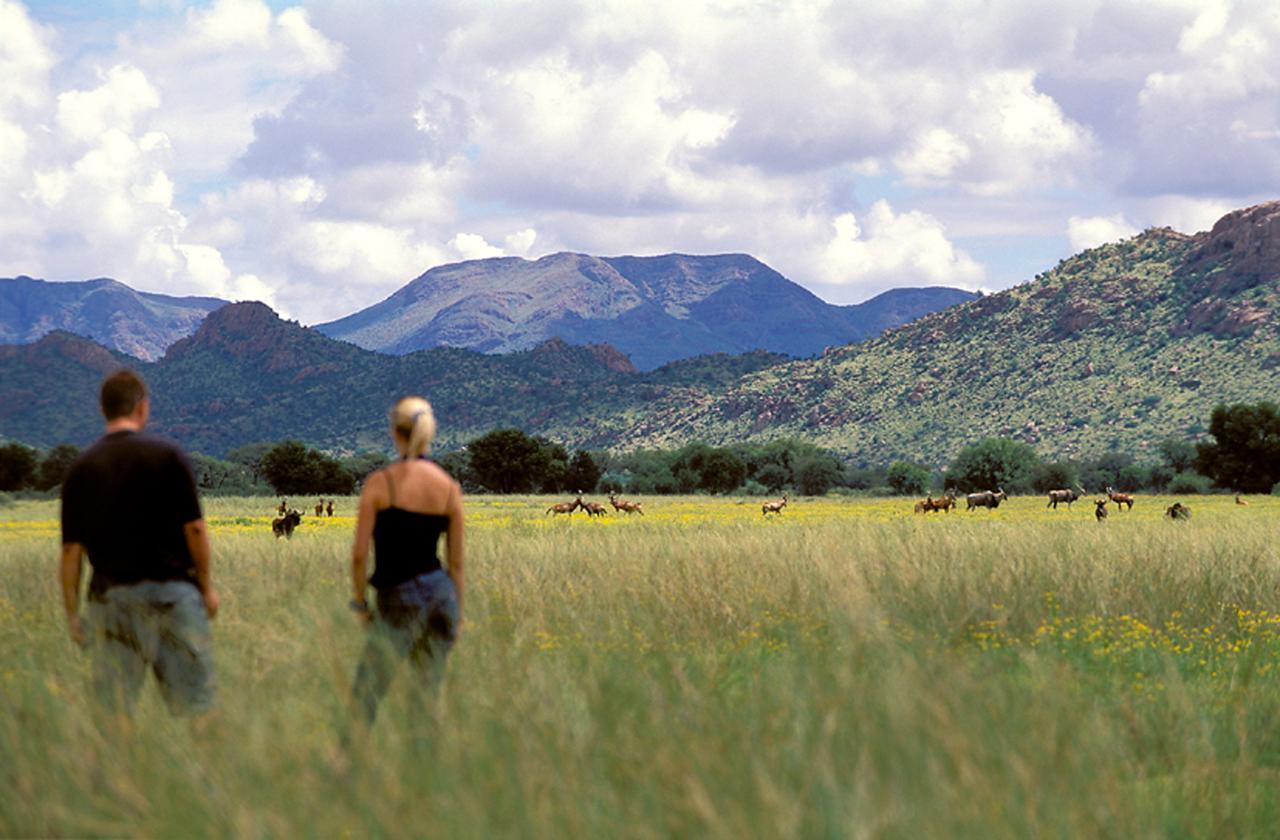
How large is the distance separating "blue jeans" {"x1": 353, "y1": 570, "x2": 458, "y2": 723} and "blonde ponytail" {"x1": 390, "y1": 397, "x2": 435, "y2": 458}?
0.68 meters

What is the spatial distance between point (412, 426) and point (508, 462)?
7847 centimetres

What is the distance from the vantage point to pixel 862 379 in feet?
441

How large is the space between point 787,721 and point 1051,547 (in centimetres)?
1287

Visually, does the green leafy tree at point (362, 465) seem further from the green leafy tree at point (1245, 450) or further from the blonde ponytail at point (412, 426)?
the blonde ponytail at point (412, 426)

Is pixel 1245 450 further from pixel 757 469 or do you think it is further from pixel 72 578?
pixel 72 578

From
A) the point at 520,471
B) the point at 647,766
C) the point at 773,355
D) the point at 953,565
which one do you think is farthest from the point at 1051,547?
the point at 773,355

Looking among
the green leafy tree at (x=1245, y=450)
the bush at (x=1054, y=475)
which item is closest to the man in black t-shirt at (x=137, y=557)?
the green leafy tree at (x=1245, y=450)

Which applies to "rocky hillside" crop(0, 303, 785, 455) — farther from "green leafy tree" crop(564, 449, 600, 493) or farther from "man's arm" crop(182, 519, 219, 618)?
"man's arm" crop(182, 519, 219, 618)

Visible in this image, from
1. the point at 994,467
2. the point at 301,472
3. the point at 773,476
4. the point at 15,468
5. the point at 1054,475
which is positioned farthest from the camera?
the point at 773,476

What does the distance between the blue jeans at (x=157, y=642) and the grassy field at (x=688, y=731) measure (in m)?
0.23

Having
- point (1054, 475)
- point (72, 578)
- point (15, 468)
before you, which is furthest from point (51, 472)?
point (72, 578)

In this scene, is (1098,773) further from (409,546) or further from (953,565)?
(953,565)

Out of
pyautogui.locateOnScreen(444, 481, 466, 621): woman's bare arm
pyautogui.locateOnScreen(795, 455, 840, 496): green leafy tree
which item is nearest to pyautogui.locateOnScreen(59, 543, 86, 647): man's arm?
pyautogui.locateOnScreen(444, 481, 466, 621): woman's bare arm

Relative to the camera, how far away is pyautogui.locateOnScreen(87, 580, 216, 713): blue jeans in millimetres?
7191
